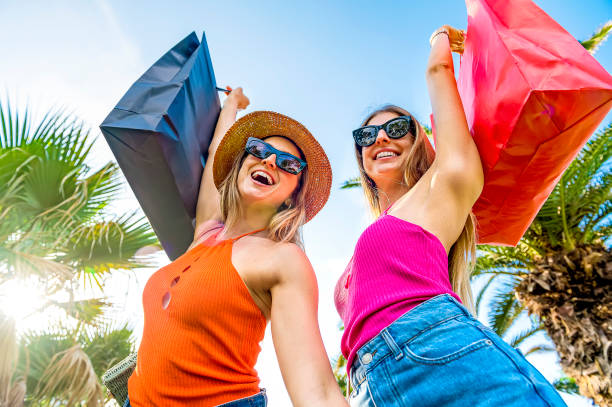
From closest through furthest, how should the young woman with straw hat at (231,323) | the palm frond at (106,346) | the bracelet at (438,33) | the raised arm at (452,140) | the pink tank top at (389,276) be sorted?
the pink tank top at (389,276), the young woman with straw hat at (231,323), the raised arm at (452,140), the bracelet at (438,33), the palm frond at (106,346)

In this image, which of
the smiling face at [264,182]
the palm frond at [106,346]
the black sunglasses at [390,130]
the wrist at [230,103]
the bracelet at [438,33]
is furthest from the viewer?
the palm frond at [106,346]

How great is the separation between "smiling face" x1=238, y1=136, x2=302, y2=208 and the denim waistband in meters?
1.13

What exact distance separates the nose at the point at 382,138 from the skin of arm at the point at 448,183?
408 millimetres

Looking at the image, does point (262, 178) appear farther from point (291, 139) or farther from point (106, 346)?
point (106, 346)

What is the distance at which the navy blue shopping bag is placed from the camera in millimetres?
1887

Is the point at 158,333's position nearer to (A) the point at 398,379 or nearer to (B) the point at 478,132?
(A) the point at 398,379

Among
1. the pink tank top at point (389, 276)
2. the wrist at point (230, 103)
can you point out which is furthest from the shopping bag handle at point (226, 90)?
the pink tank top at point (389, 276)

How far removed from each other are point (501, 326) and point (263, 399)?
25.5 ft

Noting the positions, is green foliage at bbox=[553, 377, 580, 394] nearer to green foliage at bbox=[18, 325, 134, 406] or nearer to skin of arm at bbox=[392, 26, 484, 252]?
green foliage at bbox=[18, 325, 134, 406]

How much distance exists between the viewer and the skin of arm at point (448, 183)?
1.40m

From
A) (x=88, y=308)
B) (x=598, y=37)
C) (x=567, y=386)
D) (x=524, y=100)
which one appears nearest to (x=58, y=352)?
(x=88, y=308)

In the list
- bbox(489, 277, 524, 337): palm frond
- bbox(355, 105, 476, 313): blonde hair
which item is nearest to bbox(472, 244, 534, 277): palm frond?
bbox(489, 277, 524, 337): palm frond

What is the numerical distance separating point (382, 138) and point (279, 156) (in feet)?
1.92

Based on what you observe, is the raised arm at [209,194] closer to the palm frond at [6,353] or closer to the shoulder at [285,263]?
the shoulder at [285,263]
